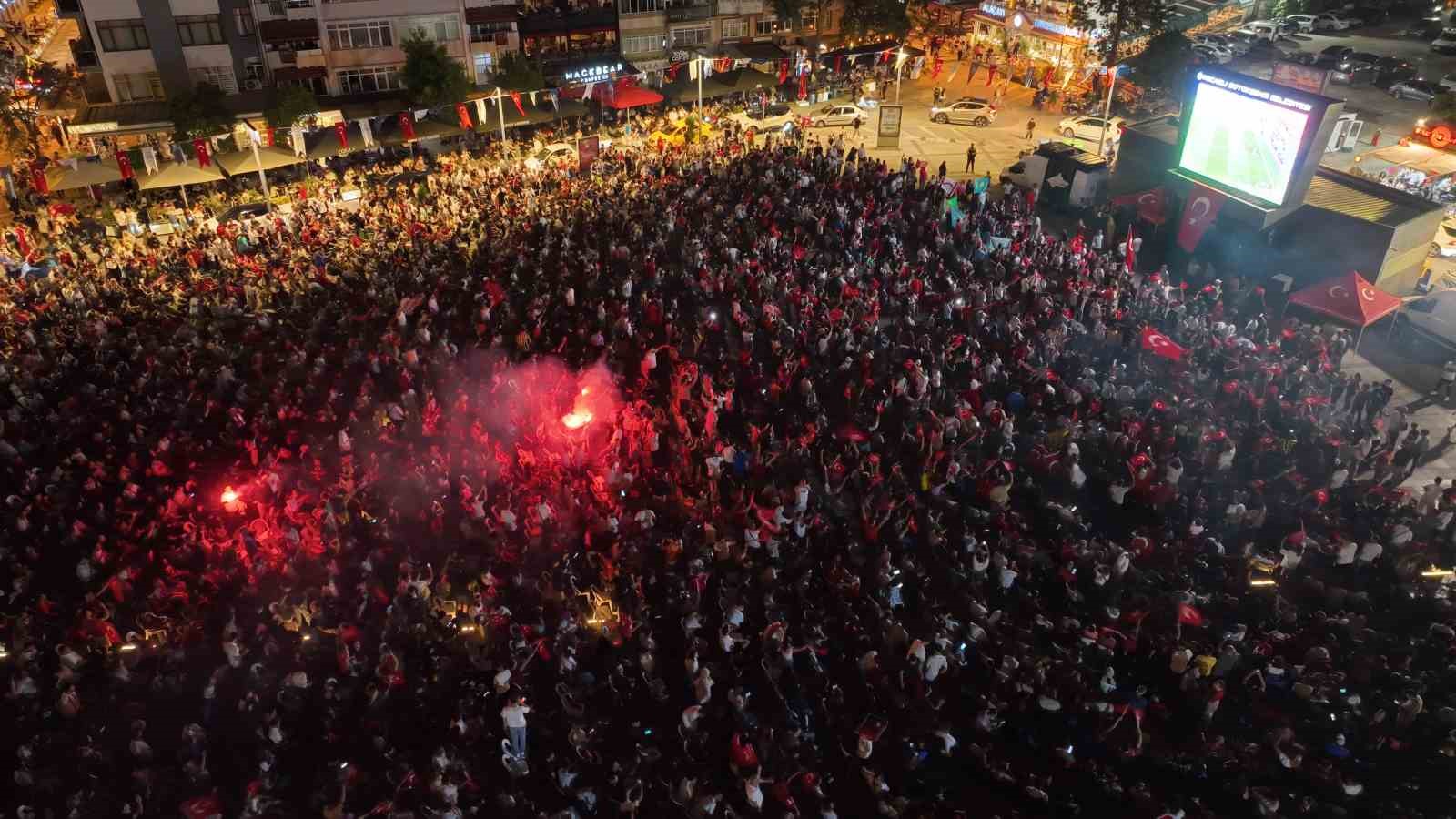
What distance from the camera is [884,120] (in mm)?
37312

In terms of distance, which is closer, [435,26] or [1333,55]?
[435,26]

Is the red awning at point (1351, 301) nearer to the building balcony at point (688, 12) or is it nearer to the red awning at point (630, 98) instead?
the red awning at point (630, 98)

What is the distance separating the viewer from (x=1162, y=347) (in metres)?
20.0

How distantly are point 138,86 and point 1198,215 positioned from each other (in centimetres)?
3853

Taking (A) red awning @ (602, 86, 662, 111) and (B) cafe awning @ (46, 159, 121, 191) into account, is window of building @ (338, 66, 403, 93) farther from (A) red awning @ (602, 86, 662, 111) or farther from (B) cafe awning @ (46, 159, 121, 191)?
(B) cafe awning @ (46, 159, 121, 191)

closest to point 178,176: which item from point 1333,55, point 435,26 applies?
point 435,26

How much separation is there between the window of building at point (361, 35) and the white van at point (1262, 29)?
46996 millimetres

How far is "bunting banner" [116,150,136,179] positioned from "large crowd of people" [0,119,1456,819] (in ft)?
20.9

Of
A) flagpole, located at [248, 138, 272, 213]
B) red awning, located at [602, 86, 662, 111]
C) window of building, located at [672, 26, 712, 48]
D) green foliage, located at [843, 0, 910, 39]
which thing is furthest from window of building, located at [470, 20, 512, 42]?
green foliage, located at [843, 0, 910, 39]

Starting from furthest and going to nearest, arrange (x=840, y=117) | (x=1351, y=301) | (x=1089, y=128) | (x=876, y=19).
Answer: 1. (x=876, y=19)
2. (x=840, y=117)
3. (x=1089, y=128)
4. (x=1351, y=301)

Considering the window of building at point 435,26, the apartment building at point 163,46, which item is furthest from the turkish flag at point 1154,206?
the apartment building at point 163,46

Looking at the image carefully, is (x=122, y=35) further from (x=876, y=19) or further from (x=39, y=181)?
(x=876, y=19)

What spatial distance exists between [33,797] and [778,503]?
36.4ft

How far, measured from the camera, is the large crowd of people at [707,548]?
12.3 metres
